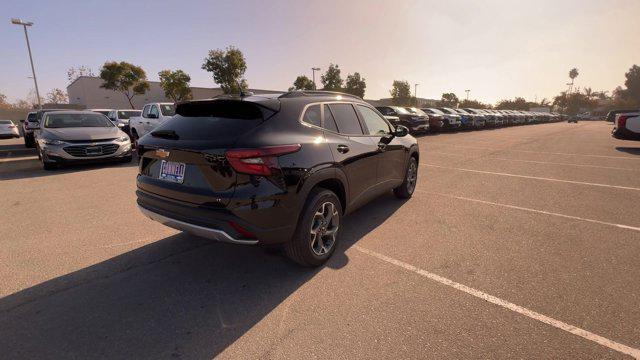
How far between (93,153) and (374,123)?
24.6 feet

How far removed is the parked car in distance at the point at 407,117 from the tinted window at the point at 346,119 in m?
14.2

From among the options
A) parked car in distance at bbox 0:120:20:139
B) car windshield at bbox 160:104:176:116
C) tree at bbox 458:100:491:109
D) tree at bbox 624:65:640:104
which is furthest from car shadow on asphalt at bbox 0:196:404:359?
tree at bbox 624:65:640:104

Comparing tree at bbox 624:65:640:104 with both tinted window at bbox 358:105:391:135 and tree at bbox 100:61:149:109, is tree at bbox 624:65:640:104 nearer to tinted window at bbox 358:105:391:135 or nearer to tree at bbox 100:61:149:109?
tree at bbox 100:61:149:109

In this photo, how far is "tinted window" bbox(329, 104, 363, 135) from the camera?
368 cm

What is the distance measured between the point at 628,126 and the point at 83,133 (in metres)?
18.5

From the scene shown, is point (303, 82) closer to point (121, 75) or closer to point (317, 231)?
Result: point (121, 75)

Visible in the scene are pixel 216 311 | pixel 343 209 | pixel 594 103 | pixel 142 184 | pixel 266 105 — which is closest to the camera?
pixel 216 311

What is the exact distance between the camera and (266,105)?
296cm

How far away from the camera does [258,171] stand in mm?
2568

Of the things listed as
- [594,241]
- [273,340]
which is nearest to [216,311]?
[273,340]

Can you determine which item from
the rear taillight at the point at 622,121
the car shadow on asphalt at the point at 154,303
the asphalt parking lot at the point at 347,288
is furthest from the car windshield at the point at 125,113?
the rear taillight at the point at 622,121

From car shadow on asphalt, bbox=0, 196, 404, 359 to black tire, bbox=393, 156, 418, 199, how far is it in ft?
6.98

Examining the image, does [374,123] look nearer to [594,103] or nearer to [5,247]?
[5,247]

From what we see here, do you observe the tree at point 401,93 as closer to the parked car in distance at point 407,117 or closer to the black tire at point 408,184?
the parked car in distance at point 407,117
